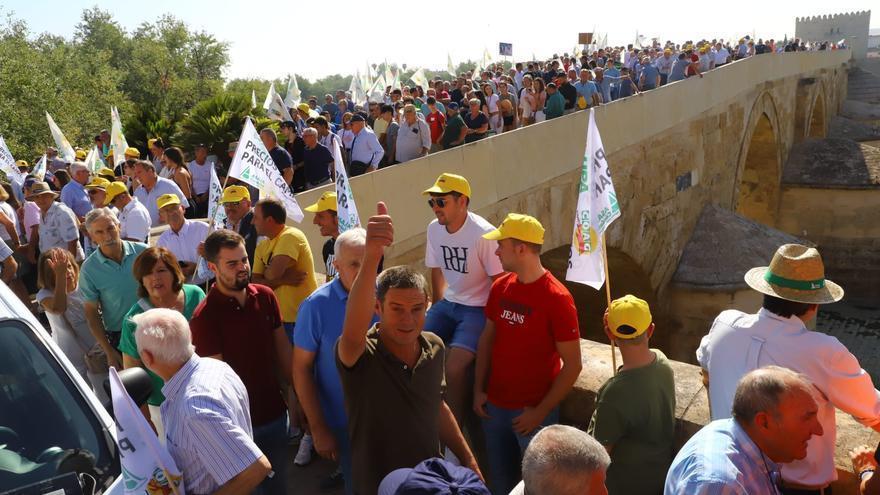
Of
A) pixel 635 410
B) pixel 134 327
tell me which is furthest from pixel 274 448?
pixel 635 410

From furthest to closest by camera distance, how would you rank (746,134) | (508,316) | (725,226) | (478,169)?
(746,134) < (725,226) < (478,169) < (508,316)

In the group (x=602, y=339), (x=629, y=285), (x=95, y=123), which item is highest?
(x=95, y=123)

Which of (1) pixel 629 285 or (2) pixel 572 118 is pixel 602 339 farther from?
(2) pixel 572 118

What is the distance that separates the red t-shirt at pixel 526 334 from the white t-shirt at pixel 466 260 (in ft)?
1.32

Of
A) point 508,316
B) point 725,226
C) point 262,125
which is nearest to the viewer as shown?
point 508,316

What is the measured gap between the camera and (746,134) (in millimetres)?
21797

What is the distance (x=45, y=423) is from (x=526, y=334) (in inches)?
76.0

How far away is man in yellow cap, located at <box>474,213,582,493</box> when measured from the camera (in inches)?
127

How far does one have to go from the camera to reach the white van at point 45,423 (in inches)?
90.0

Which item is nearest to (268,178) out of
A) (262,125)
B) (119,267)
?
(119,267)

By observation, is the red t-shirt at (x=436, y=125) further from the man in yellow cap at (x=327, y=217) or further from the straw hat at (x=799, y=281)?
the straw hat at (x=799, y=281)

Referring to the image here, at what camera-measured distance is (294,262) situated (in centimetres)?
421

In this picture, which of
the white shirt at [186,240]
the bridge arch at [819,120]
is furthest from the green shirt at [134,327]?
the bridge arch at [819,120]

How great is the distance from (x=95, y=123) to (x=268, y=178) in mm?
24173
